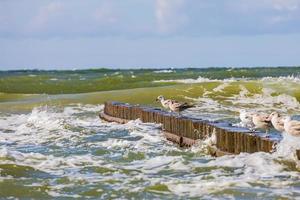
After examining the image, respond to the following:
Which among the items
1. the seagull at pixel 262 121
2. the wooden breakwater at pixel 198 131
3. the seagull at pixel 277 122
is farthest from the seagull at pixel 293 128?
the seagull at pixel 262 121

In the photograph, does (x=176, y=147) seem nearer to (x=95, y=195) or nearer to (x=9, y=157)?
(x=9, y=157)

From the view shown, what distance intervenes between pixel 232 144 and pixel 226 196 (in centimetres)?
356

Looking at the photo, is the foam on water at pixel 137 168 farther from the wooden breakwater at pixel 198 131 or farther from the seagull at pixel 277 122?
the seagull at pixel 277 122

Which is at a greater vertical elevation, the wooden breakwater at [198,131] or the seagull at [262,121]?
the seagull at [262,121]

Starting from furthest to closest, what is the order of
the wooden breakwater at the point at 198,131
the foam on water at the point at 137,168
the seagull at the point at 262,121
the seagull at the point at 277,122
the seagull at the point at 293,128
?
the seagull at the point at 262,121 → the seagull at the point at 277,122 → the wooden breakwater at the point at 198,131 → the seagull at the point at 293,128 → the foam on water at the point at 137,168

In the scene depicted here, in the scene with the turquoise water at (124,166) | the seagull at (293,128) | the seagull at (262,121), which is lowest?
the turquoise water at (124,166)

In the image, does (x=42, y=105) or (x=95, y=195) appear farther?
(x=42, y=105)

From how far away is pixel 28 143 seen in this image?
1519 centimetres

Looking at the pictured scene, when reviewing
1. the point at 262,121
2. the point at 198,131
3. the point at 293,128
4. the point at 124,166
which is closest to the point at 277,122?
the point at 262,121

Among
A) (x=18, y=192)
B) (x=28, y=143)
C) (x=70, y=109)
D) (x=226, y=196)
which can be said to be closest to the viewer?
(x=226, y=196)

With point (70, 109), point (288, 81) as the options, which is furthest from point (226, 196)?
point (288, 81)

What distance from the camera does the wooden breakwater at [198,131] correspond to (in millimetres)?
11414

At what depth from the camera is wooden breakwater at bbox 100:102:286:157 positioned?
11.4 metres

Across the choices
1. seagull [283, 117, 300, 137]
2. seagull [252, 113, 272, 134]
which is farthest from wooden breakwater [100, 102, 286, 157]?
seagull [252, 113, 272, 134]
